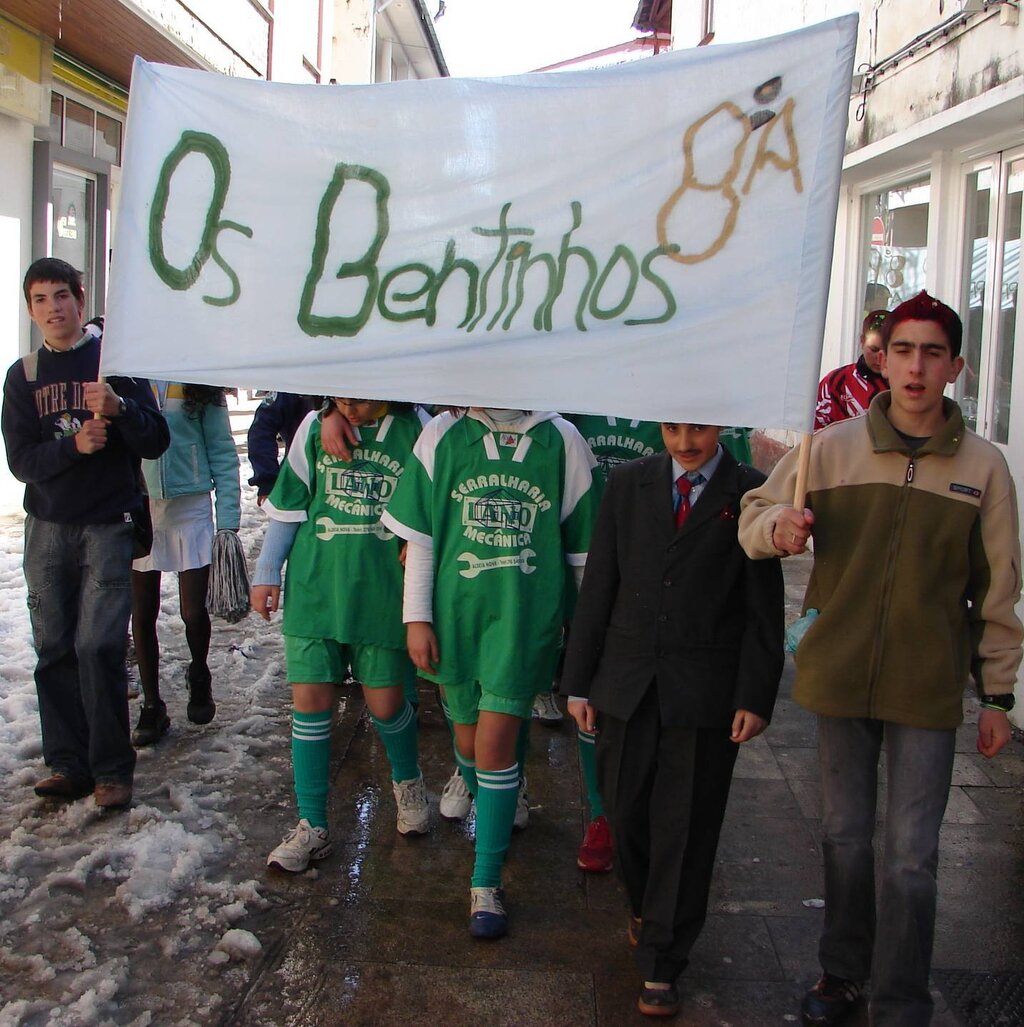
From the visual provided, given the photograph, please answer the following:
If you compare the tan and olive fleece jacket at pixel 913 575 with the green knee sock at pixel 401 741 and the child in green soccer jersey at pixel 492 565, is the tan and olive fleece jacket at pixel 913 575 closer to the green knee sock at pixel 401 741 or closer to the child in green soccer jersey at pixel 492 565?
the child in green soccer jersey at pixel 492 565

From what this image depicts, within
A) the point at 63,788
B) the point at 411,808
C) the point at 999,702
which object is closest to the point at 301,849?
the point at 411,808

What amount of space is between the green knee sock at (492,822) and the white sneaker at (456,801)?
74cm

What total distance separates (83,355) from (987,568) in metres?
3.32

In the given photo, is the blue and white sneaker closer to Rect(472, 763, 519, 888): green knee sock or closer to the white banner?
Rect(472, 763, 519, 888): green knee sock

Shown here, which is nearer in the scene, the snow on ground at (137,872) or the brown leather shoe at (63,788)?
the snow on ground at (137,872)

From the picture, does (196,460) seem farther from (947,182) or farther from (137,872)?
(947,182)

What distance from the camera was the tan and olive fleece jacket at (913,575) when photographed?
3.04 metres

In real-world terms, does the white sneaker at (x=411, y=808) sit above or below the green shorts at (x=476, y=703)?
below

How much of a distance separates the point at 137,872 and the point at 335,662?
94 cm

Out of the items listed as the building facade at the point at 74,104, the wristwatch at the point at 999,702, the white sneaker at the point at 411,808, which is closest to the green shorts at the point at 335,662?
the white sneaker at the point at 411,808

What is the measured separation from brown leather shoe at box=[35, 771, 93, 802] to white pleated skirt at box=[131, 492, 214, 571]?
3.80 feet

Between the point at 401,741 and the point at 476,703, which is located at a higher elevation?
the point at 476,703

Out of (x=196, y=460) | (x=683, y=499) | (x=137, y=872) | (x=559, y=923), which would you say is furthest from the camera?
(x=196, y=460)

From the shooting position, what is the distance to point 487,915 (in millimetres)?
3668
